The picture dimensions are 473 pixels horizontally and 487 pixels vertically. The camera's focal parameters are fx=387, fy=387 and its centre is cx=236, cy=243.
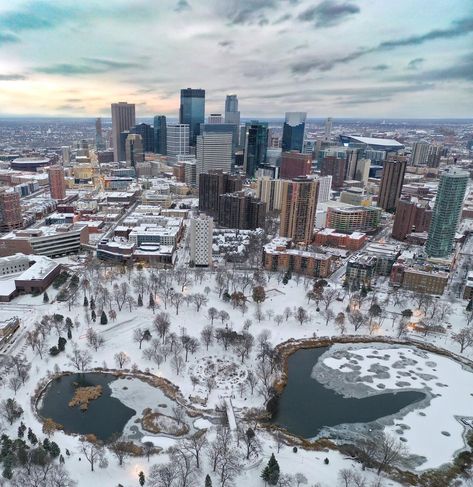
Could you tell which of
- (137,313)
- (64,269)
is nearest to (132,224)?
(64,269)

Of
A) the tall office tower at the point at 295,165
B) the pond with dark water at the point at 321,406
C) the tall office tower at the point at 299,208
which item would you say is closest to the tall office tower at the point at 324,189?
the tall office tower at the point at 295,165

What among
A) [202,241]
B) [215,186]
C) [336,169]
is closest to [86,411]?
[202,241]

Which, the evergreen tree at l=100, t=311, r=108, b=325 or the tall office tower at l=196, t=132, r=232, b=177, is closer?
the evergreen tree at l=100, t=311, r=108, b=325

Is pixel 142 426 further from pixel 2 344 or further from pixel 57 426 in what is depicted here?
pixel 2 344

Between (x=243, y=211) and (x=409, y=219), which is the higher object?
(x=409, y=219)

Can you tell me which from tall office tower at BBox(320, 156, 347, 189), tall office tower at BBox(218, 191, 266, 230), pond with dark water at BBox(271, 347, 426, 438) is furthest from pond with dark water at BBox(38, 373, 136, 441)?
tall office tower at BBox(320, 156, 347, 189)

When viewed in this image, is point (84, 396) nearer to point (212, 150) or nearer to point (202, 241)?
point (202, 241)

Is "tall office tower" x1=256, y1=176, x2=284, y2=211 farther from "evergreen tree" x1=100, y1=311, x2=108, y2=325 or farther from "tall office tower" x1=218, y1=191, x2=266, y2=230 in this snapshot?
"evergreen tree" x1=100, y1=311, x2=108, y2=325
